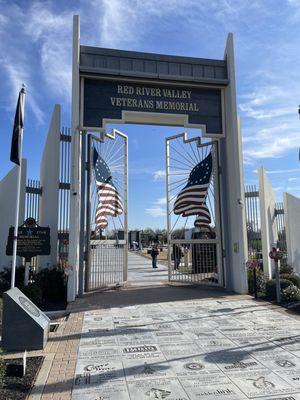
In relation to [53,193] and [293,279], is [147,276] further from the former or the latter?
[293,279]

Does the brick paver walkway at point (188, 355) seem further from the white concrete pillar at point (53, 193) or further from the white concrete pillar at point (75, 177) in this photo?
the white concrete pillar at point (53, 193)

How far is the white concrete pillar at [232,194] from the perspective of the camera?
1213cm

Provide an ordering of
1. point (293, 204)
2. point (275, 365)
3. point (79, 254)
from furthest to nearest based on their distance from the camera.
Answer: point (293, 204) → point (79, 254) → point (275, 365)

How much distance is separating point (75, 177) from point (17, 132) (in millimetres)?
3358

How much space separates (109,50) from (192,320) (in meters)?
8.90

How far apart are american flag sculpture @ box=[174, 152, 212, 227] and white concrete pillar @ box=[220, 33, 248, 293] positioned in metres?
0.67

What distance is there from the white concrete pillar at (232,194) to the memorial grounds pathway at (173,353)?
7.21ft

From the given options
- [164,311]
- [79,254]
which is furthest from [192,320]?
[79,254]

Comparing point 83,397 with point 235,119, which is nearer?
point 83,397

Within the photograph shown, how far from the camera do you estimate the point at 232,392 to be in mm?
4523

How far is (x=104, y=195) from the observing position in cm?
1299

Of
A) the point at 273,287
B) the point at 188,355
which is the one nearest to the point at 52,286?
the point at 188,355

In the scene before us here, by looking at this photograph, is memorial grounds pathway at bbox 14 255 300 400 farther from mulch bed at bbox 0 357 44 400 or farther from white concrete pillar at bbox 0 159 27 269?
white concrete pillar at bbox 0 159 27 269

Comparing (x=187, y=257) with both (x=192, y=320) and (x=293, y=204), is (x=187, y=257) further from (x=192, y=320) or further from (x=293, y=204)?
(x=192, y=320)
